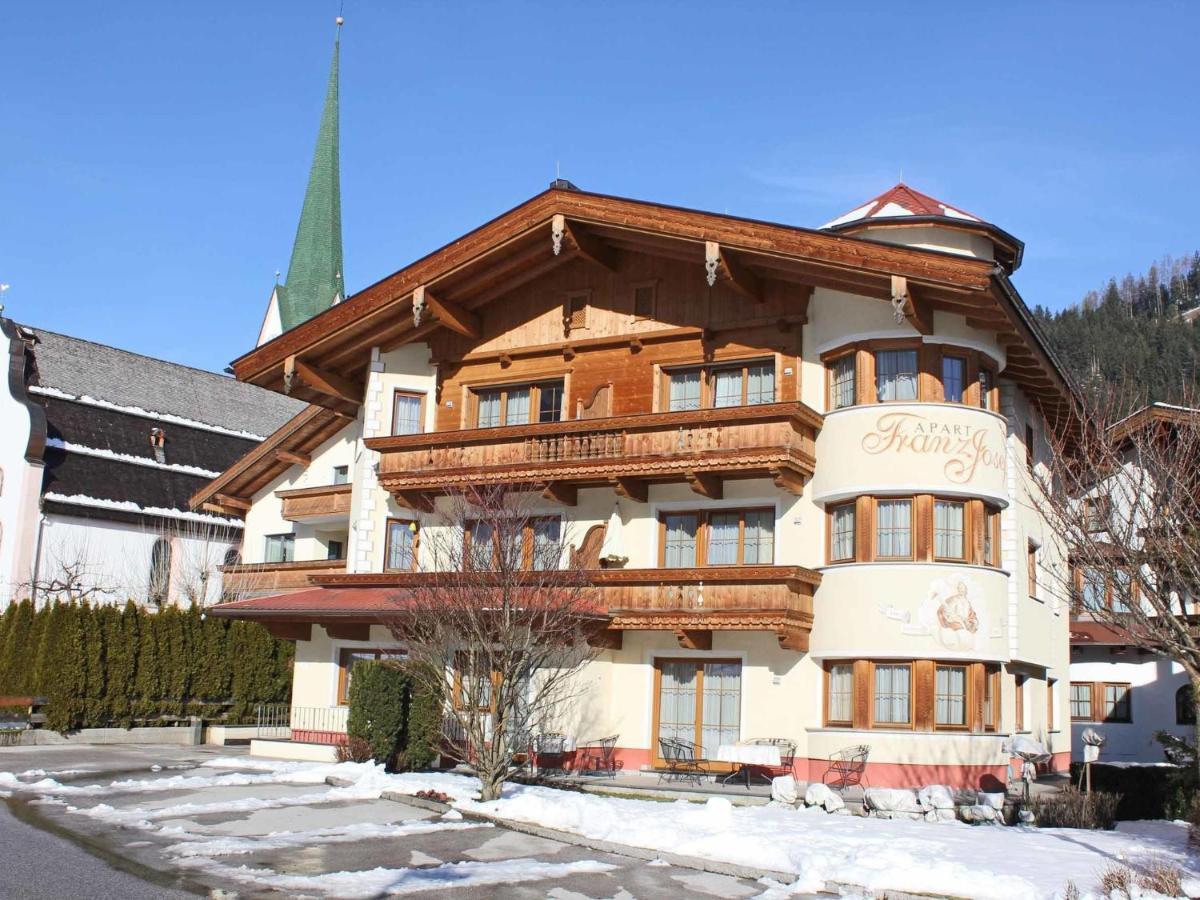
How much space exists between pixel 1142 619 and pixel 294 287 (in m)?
75.9

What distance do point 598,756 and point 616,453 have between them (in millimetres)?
6003

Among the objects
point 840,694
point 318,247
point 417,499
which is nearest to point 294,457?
point 417,499

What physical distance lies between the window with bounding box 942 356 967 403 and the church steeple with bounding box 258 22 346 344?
62.7 m

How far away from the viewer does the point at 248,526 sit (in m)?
37.9

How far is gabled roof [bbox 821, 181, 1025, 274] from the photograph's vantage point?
2494 cm

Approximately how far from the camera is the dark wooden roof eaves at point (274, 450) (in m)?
33.7

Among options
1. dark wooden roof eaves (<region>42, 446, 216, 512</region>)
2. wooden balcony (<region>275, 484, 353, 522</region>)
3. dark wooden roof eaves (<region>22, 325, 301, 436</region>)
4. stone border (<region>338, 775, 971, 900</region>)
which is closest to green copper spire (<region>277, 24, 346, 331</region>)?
dark wooden roof eaves (<region>22, 325, 301, 436</region>)

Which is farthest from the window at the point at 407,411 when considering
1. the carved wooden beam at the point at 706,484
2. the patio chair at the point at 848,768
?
the patio chair at the point at 848,768

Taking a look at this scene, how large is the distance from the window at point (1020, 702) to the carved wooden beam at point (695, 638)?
6.25 metres

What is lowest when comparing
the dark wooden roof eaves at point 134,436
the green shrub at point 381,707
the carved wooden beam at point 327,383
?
the green shrub at point 381,707

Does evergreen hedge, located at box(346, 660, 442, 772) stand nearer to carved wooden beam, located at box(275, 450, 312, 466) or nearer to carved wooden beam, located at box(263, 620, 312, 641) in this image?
carved wooden beam, located at box(263, 620, 312, 641)

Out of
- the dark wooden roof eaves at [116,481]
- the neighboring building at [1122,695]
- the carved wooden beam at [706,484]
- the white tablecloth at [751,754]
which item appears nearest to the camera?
the white tablecloth at [751,754]

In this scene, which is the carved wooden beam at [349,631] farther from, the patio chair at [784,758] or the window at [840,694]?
the window at [840,694]

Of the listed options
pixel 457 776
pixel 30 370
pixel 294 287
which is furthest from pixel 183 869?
pixel 294 287
